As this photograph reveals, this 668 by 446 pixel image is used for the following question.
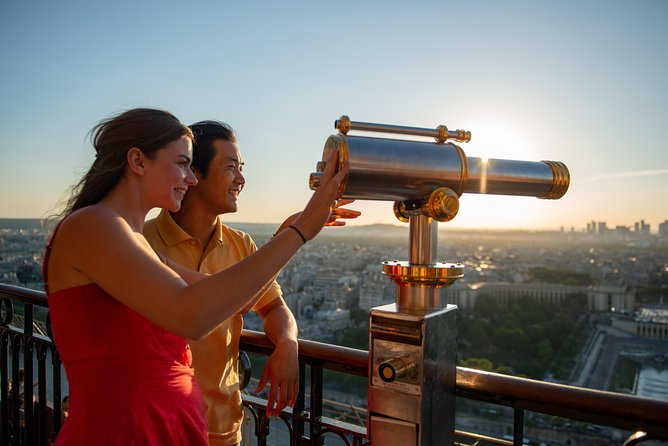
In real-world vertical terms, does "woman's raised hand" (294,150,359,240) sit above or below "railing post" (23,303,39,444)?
above

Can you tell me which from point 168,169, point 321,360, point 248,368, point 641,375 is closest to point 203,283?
point 168,169

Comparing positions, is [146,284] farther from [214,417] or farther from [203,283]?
[214,417]

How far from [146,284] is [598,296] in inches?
1539

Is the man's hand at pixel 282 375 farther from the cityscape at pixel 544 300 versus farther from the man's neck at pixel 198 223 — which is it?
the cityscape at pixel 544 300

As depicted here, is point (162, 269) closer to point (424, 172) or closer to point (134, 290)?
point (134, 290)

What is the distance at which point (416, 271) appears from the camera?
43.5 inches

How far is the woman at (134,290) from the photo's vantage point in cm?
99

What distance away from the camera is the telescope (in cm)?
105

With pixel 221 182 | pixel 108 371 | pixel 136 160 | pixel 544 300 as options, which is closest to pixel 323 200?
pixel 136 160

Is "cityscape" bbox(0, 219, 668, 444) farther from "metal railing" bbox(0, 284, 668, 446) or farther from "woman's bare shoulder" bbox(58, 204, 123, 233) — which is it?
"woman's bare shoulder" bbox(58, 204, 123, 233)

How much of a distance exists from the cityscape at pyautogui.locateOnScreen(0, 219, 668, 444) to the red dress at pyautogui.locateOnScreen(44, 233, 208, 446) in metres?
14.1

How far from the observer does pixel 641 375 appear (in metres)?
25.4

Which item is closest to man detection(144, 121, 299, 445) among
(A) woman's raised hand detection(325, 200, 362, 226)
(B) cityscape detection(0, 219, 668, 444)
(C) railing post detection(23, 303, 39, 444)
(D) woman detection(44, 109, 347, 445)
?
(D) woman detection(44, 109, 347, 445)

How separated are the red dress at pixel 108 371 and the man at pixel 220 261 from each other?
41 cm
